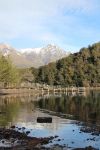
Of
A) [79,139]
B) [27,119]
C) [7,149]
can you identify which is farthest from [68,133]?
[27,119]

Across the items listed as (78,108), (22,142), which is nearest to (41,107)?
(78,108)

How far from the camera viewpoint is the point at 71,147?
103 ft

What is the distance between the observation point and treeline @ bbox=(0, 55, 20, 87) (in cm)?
15285

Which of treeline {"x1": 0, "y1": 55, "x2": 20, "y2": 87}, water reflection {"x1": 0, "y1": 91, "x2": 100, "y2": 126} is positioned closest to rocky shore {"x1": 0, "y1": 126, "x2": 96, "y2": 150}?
water reflection {"x1": 0, "y1": 91, "x2": 100, "y2": 126}

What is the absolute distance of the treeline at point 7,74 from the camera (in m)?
153

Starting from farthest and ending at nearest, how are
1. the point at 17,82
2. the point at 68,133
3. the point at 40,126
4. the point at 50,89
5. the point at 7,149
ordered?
the point at 50,89
the point at 17,82
the point at 40,126
the point at 68,133
the point at 7,149

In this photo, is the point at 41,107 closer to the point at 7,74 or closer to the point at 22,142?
the point at 22,142

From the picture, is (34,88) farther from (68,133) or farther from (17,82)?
(68,133)

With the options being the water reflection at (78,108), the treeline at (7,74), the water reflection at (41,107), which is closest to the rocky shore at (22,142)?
the water reflection at (41,107)

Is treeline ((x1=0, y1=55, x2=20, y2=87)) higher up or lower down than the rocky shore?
higher up

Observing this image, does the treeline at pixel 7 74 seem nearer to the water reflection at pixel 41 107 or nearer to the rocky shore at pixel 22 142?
the water reflection at pixel 41 107

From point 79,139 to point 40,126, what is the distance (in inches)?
411

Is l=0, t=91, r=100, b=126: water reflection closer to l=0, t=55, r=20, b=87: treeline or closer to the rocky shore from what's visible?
the rocky shore

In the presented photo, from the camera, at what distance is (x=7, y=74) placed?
157m
